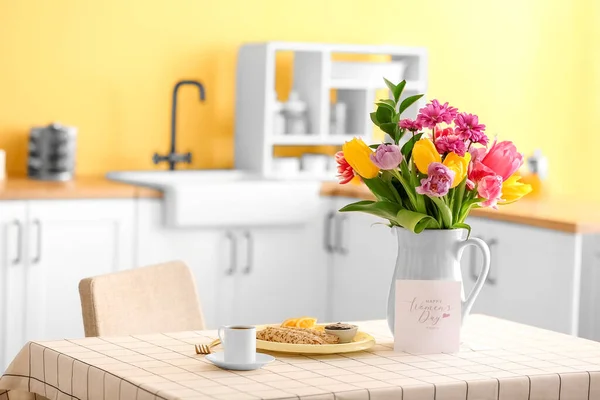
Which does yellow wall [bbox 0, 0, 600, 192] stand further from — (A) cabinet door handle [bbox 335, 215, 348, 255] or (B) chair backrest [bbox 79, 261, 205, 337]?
(B) chair backrest [bbox 79, 261, 205, 337]

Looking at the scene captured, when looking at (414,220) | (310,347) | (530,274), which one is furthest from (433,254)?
(530,274)

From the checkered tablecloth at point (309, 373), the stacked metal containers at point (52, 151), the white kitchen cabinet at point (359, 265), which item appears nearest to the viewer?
the checkered tablecloth at point (309, 373)

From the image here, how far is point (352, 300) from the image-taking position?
444cm

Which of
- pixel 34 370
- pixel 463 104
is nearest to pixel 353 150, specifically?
pixel 34 370

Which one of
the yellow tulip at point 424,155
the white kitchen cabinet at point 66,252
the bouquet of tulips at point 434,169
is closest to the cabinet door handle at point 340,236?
the white kitchen cabinet at point 66,252

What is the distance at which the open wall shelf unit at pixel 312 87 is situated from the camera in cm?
465

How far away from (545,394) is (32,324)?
248cm

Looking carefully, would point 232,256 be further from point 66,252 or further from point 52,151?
point 52,151

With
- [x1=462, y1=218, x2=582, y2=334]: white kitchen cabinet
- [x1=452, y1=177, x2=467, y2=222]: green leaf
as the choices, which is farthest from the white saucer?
[x1=462, y1=218, x2=582, y2=334]: white kitchen cabinet

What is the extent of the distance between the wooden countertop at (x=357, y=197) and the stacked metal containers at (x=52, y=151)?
0.06 m

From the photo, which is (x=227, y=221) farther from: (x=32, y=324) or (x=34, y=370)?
(x=34, y=370)

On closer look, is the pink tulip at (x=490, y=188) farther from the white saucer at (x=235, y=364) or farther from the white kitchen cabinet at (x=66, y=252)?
the white kitchen cabinet at (x=66, y=252)

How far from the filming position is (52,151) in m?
4.39

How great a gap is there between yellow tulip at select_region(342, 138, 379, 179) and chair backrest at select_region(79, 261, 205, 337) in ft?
2.14
